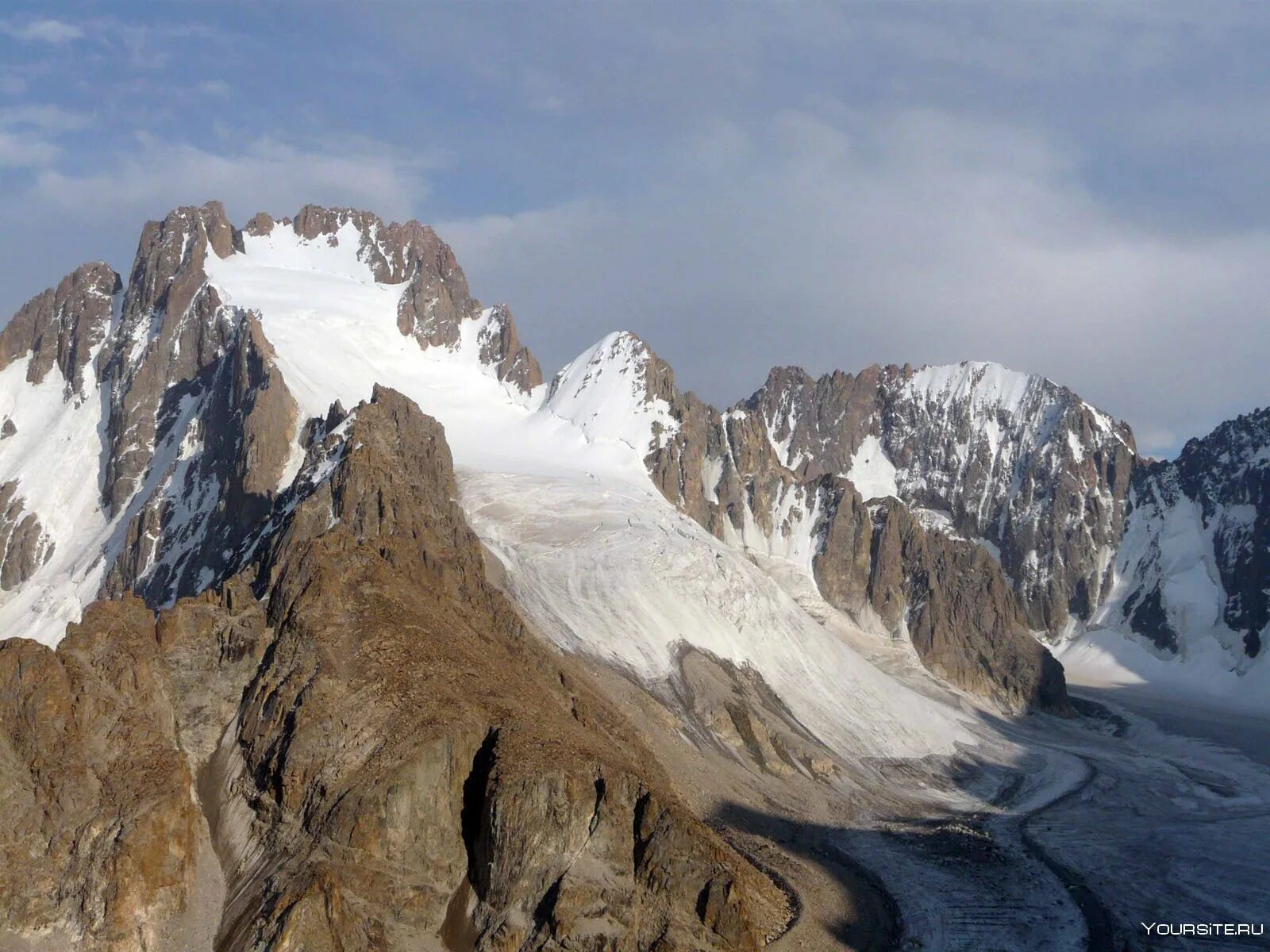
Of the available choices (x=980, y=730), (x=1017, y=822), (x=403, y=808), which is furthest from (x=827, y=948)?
(x=980, y=730)

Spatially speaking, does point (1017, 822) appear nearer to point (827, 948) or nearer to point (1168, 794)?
point (1168, 794)

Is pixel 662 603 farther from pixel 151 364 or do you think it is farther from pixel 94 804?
pixel 151 364

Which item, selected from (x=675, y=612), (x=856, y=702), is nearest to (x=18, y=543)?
(x=675, y=612)

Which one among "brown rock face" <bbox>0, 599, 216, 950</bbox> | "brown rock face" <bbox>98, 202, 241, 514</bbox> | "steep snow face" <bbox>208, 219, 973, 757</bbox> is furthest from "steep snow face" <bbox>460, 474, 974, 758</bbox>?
"brown rock face" <bbox>0, 599, 216, 950</bbox>

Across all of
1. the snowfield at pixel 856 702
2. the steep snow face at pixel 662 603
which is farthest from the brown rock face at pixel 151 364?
the steep snow face at pixel 662 603

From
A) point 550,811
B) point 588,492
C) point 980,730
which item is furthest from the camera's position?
point 588,492

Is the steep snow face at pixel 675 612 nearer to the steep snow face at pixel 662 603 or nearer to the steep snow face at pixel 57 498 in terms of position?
the steep snow face at pixel 662 603

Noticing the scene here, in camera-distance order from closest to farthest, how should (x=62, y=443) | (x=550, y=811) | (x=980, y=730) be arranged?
(x=550, y=811)
(x=980, y=730)
(x=62, y=443)
